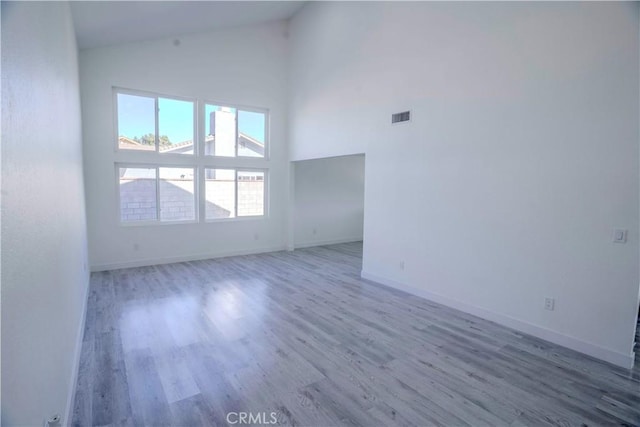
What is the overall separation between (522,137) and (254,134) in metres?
5.31

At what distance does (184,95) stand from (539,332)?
663 cm

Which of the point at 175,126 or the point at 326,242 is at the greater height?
the point at 175,126

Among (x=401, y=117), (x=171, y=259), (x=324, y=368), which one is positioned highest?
(x=401, y=117)

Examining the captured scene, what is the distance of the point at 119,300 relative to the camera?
13.6ft

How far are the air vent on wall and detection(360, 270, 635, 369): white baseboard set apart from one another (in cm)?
241

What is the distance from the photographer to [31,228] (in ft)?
4.25

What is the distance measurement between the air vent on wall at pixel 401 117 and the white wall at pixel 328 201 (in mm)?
3445

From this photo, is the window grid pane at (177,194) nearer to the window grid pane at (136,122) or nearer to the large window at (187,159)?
the large window at (187,159)

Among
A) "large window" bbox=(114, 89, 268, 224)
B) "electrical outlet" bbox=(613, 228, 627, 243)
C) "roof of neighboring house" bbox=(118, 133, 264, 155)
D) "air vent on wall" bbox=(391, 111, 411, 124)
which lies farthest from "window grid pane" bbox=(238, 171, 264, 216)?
"electrical outlet" bbox=(613, 228, 627, 243)

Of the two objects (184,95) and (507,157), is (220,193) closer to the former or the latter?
(184,95)

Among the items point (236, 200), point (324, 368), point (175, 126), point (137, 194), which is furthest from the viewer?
point (236, 200)

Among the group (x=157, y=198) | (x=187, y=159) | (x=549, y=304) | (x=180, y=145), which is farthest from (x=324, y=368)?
(x=180, y=145)

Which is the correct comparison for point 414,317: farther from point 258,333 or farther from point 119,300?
point 119,300

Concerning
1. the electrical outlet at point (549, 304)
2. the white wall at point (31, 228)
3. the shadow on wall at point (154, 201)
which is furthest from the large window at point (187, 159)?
the electrical outlet at point (549, 304)
